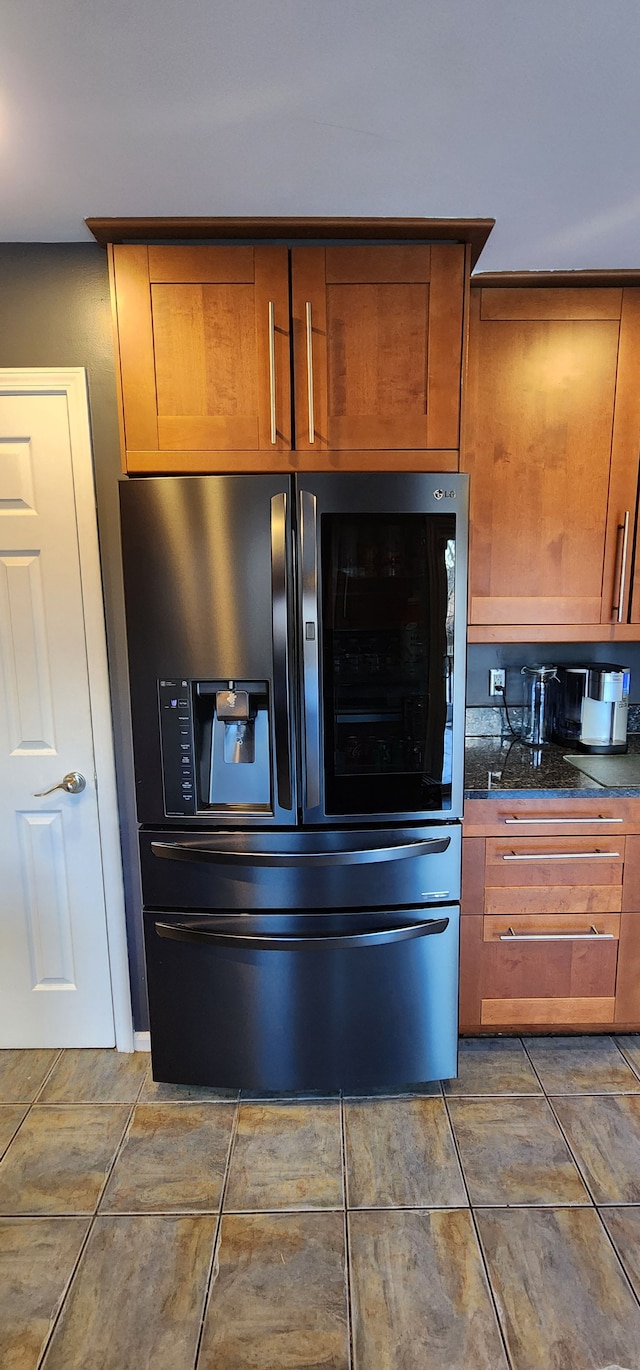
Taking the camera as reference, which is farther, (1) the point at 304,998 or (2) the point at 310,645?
(1) the point at 304,998

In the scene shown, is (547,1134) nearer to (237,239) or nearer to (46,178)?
(237,239)

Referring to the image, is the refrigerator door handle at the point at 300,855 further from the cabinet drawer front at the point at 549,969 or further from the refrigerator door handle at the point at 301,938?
the cabinet drawer front at the point at 549,969

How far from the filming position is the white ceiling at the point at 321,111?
3.56 feet

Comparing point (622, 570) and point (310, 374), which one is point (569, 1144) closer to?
point (622, 570)

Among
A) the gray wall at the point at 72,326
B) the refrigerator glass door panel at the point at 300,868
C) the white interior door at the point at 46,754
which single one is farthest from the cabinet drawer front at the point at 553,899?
the gray wall at the point at 72,326

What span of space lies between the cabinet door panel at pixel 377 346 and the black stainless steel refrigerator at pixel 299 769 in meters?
0.20

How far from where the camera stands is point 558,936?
2051mm

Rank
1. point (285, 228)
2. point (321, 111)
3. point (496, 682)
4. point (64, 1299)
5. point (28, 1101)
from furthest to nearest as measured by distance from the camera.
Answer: point (496, 682), point (28, 1101), point (285, 228), point (64, 1299), point (321, 111)

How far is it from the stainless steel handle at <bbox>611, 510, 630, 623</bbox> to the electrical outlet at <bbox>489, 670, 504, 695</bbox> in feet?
1.59

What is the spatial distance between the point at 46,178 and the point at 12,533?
0.87m

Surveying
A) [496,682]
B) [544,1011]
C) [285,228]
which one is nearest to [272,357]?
[285,228]

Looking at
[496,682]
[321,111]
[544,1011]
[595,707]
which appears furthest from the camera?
[496,682]

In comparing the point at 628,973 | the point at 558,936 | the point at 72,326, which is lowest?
the point at 628,973

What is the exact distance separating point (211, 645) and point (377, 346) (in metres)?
0.89
